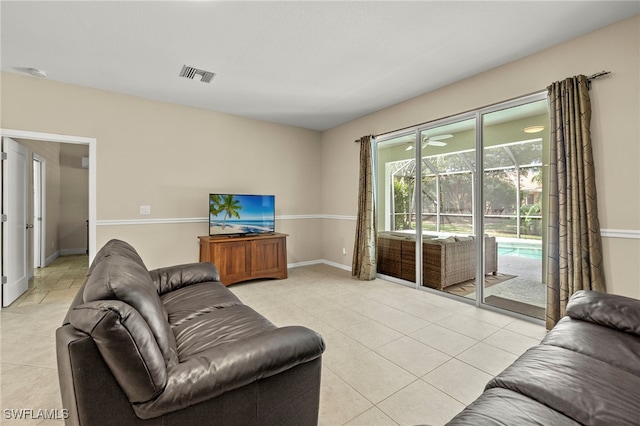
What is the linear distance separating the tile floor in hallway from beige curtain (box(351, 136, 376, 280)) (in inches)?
18.1

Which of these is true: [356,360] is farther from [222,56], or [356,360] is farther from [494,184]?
[222,56]

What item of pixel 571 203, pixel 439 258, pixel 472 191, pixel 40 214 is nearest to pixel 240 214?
pixel 439 258

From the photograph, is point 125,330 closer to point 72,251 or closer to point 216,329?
point 216,329

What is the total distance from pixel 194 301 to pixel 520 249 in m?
3.40

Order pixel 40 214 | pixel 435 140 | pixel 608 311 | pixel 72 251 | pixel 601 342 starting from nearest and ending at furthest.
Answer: pixel 601 342 → pixel 608 311 → pixel 435 140 → pixel 40 214 → pixel 72 251

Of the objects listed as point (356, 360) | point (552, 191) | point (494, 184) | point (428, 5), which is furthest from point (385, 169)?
point (356, 360)

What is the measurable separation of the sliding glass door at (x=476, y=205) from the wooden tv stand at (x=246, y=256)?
1.84 m

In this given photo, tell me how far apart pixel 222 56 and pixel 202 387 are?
2.99 meters

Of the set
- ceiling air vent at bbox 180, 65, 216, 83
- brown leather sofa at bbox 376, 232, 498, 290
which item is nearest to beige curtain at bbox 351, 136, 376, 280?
brown leather sofa at bbox 376, 232, 498, 290

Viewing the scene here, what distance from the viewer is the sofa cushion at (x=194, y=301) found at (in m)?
1.94

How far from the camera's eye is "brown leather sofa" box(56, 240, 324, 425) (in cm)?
96

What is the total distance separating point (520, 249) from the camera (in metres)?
3.22

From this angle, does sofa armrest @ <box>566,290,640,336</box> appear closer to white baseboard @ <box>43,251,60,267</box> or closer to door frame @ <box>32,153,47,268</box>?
door frame @ <box>32,153,47,268</box>

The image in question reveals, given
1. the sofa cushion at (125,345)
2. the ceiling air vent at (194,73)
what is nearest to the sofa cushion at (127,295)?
the sofa cushion at (125,345)
